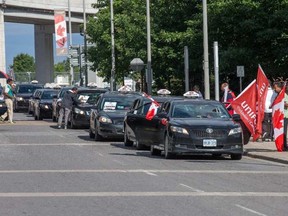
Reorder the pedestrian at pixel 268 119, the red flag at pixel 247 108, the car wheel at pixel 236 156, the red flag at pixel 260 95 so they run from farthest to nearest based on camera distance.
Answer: the pedestrian at pixel 268 119 < the red flag at pixel 260 95 < the red flag at pixel 247 108 < the car wheel at pixel 236 156

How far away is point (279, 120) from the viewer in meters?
25.9

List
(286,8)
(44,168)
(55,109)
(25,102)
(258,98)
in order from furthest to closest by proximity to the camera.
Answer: (25,102) → (55,109) → (286,8) → (258,98) → (44,168)

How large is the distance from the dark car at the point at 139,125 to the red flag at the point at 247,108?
183 cm

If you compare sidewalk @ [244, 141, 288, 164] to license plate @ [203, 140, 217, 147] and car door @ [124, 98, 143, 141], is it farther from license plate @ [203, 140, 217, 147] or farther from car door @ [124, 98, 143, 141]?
car door @ [124, 98, 143, 141]

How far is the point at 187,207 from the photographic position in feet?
46.2

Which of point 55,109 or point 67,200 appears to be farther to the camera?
point 55,109

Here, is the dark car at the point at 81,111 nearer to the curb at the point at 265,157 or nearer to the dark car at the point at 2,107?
the dark car at the point at 2,107

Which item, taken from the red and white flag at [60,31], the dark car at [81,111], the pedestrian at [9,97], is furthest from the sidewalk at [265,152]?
the red and white flag at [60,31]

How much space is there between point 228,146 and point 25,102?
38204mm

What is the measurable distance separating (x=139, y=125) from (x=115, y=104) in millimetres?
5268

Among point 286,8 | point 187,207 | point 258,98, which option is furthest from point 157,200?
point 286,8

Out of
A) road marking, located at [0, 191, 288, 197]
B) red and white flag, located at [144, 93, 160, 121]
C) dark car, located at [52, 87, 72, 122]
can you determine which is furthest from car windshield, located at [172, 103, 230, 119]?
dark car, located at [52, 87, 72, 122]

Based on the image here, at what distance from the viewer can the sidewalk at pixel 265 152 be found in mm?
23544

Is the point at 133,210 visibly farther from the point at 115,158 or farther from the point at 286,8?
the point at 286,8
